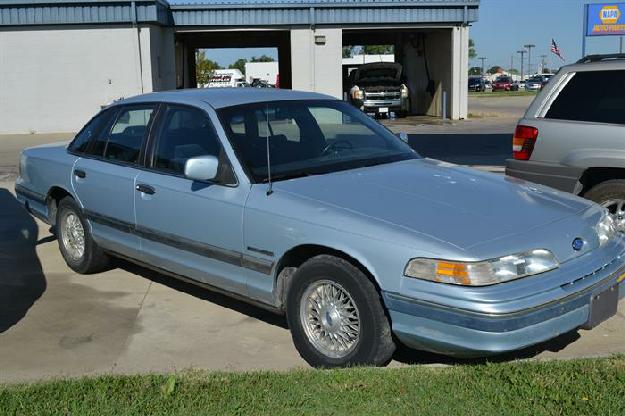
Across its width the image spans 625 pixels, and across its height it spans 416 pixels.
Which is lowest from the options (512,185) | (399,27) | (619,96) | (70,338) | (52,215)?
(70,338)

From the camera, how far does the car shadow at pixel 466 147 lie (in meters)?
14.1

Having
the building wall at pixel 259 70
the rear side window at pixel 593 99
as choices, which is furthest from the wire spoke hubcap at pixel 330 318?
the building wall at pixel 259 70

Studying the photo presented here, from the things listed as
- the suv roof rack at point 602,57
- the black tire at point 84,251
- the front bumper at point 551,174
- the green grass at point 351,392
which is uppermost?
the suv roof rack at point 602,57

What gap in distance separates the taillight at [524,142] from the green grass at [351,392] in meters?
2.98

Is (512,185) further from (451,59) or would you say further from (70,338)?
(451,59)

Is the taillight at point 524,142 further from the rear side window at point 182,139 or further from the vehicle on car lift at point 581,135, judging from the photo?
the rear side window at point 182,139

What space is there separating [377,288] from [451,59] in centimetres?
2314

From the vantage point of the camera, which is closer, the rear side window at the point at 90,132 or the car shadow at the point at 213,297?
the car shadow at the point at 213,297

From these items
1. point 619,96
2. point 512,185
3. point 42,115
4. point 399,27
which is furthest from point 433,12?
point 512,185

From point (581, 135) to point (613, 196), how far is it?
0.60 m

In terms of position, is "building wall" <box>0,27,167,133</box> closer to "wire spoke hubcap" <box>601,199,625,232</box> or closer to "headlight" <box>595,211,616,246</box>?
"wire spoke hubcap" <box>601,199,625,232</box>

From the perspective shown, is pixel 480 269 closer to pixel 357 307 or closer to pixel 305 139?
pixel 357 307

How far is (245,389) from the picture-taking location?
151 inches

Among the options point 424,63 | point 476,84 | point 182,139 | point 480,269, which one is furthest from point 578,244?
point 476,84
